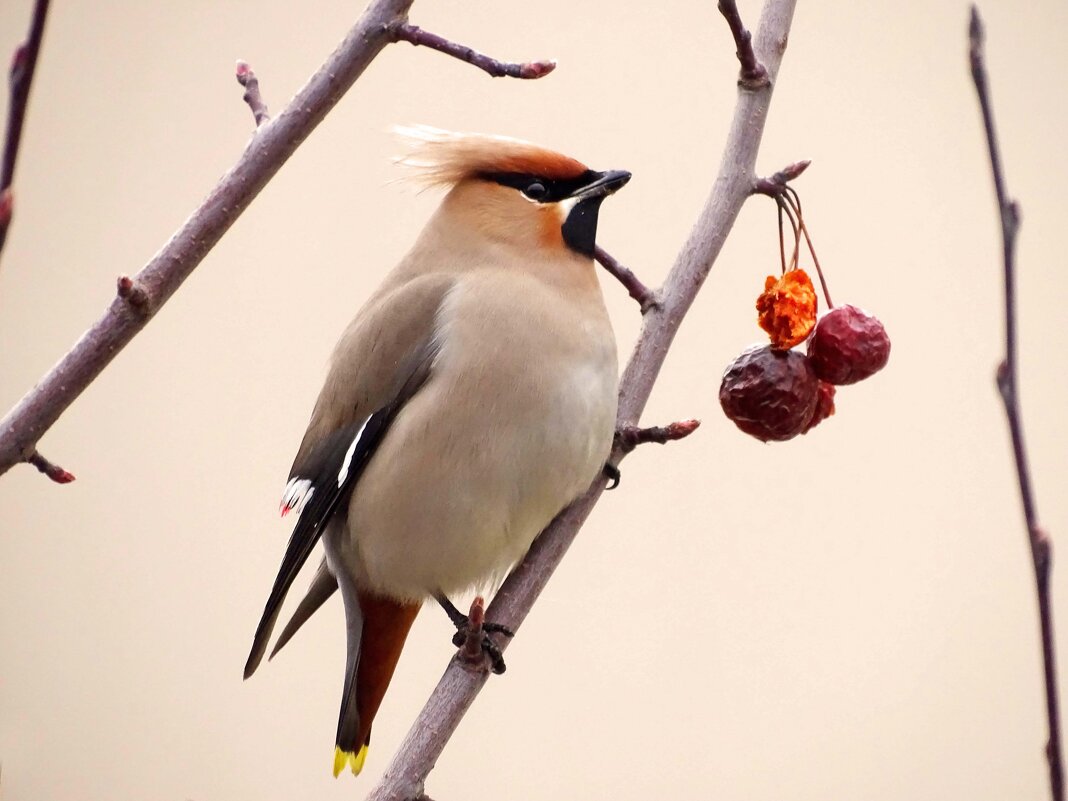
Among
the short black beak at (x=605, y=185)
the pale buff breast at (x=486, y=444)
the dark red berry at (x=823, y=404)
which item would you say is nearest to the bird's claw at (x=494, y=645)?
the pale buff breast at (x=486, y=444)

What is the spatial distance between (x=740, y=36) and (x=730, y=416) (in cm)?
64

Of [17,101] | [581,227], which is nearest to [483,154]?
[581,227]

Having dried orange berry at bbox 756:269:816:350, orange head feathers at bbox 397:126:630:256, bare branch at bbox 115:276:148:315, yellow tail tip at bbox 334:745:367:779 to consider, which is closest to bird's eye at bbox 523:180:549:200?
orange head feathers at bbox 397:126:630:256

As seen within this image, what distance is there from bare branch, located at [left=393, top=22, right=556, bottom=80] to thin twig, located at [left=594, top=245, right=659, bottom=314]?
0.59 metres

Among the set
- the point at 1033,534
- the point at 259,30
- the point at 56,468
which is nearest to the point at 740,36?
the point at 56,468

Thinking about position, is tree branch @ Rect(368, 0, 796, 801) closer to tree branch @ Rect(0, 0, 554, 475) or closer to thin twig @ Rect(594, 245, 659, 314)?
thin twig @ Rect(594, 245, 659, 314)

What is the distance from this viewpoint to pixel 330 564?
251 cm

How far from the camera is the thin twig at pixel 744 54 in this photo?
5.90ft

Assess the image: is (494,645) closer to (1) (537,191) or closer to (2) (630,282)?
(2) (630,282)

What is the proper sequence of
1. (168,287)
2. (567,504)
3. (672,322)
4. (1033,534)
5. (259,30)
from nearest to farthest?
(1033,534) < (168,287) < (672,322) < (567,504) < (259,30)

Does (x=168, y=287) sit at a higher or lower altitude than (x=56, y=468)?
higher

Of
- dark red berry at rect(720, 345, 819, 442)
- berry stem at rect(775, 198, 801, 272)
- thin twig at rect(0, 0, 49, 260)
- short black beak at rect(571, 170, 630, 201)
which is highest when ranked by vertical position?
thin twig at rect(0, 0, 49, 260)

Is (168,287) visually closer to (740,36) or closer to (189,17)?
(740,36)

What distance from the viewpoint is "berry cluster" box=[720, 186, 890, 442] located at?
2100mm
